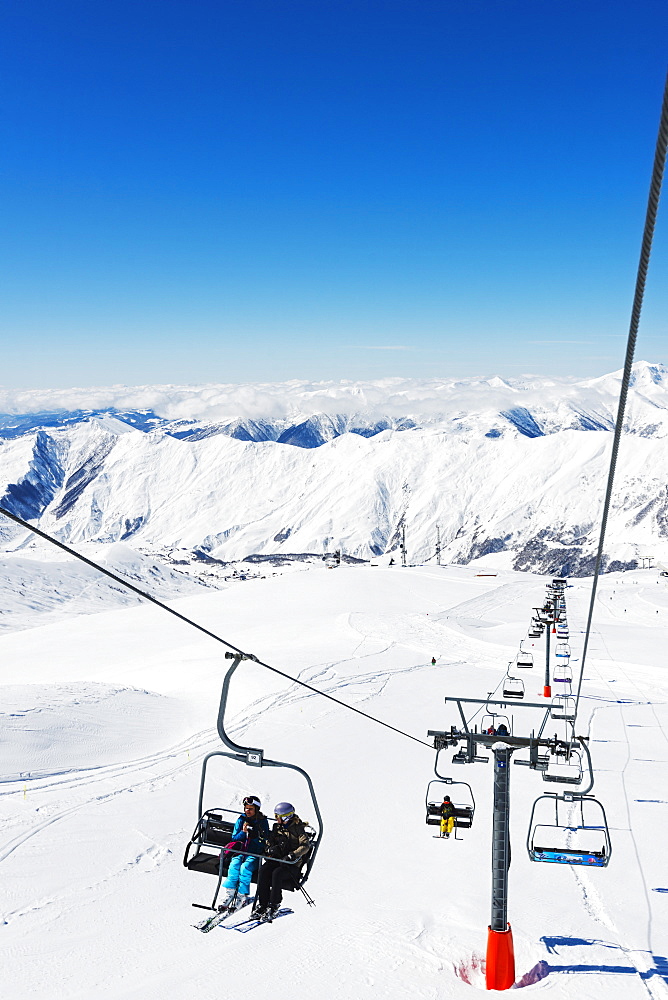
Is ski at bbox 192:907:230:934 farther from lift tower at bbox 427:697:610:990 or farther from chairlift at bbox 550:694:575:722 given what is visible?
chairlift at bbox 550:694:575:722

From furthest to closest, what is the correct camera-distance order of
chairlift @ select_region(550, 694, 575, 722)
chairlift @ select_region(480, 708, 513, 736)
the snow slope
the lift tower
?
chairlift @ select_region(480, 708, 513, 736)
chairlift @ select_region(550, 694, 575, 722)
the snow slope
the lift tower

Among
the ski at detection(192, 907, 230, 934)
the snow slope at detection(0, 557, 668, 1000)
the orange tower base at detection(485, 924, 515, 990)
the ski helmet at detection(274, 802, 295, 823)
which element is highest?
the ski helmet at detection(274, 802, 295, 823)

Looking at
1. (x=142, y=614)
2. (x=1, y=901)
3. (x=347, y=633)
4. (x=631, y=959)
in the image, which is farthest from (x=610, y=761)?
(x=142, y=614)

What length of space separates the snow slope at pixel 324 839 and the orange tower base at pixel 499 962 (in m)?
0.45

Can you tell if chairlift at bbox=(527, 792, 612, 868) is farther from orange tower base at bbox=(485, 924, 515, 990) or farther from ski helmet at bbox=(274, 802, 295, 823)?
ski helmet at bbox=(274, 802, 295, 823)

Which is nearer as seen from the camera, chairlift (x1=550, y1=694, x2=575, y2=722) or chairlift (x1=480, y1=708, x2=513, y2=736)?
chairlift (x1=550, y1=694, x2=575, y2=722)

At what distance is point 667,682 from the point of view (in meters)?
41.6

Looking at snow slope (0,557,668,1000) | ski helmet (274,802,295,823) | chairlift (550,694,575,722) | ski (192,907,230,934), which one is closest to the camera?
ski (192,907,230,934)

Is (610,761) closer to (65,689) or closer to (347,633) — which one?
(65,689)

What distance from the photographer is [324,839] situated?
759 inches

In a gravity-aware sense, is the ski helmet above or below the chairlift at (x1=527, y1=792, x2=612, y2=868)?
above

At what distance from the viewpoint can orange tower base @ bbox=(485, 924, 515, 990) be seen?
12.3m

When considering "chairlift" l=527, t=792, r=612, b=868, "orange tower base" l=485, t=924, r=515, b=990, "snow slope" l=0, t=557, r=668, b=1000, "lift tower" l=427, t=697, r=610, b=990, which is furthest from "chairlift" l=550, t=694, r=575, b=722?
"orange tower base" l=485, t=924, r=515, b=990

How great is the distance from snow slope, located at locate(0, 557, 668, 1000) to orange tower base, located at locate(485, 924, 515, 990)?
1.48 feet
